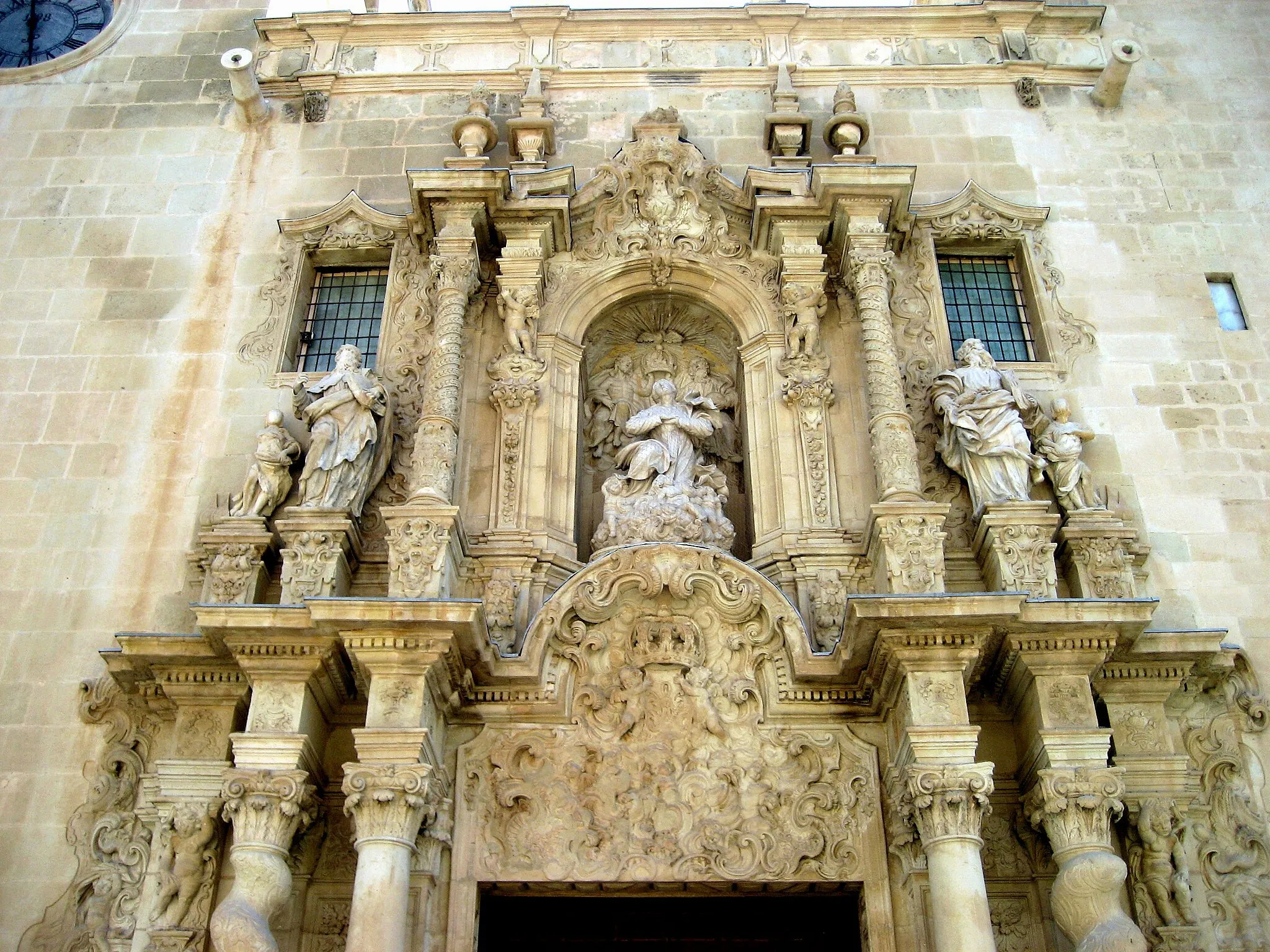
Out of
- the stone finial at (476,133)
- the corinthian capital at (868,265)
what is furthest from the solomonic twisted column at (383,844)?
the stone finial at (476,133)

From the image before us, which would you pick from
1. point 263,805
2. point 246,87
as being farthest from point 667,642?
point 246,87

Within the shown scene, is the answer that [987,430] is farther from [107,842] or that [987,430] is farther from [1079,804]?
[107,842]

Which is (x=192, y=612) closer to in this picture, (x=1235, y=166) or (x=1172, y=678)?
(x=1172, y=678)

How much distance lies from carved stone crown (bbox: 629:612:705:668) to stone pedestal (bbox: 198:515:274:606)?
10.3 ft

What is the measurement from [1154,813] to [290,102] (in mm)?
11329

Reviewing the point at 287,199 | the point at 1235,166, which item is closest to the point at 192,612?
the point at 287,199

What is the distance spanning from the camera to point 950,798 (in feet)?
30.1

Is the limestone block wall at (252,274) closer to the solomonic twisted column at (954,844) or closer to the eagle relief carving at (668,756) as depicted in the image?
the eagle relief carving at (668,756)

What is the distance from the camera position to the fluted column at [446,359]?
36.1 ft

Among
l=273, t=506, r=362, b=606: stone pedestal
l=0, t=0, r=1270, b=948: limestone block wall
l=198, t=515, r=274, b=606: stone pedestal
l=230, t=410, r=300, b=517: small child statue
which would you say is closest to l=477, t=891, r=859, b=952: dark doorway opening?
l=273, t=506, r=362, b=606: stone pedestal

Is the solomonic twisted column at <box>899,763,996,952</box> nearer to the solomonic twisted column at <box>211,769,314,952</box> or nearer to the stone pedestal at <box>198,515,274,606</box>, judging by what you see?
the solomonic twisted column at <box>211,769,314,952</box>

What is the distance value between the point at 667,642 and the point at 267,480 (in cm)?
374

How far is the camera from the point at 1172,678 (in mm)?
A: 10492

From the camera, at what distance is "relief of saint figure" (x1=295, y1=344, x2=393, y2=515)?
37.0 ft
